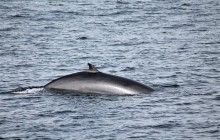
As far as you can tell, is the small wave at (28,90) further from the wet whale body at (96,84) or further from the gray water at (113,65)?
the wet whale body at (96,84)

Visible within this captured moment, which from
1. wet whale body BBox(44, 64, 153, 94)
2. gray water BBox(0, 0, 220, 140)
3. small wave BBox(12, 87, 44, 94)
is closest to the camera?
gray water BBox(0, 0, 220, 140)

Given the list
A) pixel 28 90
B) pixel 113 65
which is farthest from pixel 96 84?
pixel 113 65

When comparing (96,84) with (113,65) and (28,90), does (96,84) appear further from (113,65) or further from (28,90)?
(113,65)

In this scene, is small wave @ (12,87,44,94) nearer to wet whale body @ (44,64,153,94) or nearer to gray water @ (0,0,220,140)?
gray water @ (0,0,220,140)

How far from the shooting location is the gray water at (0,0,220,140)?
2348 cm

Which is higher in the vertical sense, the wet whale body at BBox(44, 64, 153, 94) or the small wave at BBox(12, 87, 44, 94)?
the wet whale body at BBox(44, 64, 153, 94)

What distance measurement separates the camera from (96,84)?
2741cm

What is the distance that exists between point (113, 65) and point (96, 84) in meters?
9.40

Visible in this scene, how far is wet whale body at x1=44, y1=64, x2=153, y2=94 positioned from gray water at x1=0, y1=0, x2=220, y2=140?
41 centimetres

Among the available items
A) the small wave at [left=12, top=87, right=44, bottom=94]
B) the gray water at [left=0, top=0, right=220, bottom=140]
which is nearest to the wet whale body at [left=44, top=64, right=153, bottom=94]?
the gray water at [left=0, top=0, right=220, bottom=140]

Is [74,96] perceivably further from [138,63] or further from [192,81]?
[138,63]

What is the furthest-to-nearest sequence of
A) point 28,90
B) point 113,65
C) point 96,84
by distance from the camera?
point 113,65 < point 28,90 < point 96,84

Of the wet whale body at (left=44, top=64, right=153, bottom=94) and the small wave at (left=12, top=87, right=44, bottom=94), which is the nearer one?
the wet whale body at (left=44, top=64, right=153, bottom=94)

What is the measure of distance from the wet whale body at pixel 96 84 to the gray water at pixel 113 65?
1.33ft
